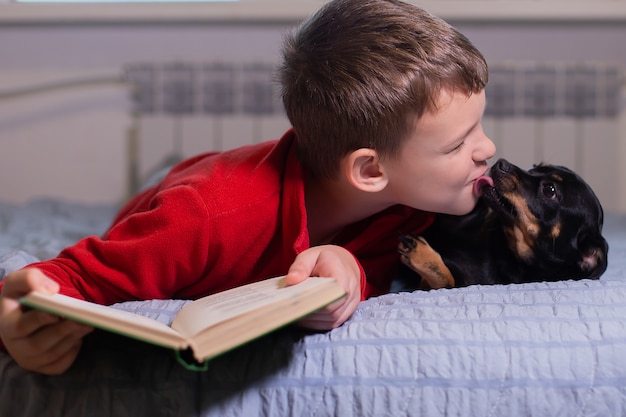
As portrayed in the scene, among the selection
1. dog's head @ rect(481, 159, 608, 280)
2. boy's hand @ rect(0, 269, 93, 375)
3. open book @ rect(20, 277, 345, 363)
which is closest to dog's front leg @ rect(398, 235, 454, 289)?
dog's head @ rect(481, 159, 608, 280)

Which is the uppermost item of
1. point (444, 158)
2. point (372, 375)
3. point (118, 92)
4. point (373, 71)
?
point (373, 71)

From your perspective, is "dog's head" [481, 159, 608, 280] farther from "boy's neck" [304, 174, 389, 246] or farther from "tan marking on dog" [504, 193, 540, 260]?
"boy's neck" [304, 174, 389, 246]

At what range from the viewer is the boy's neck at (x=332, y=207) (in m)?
1.15

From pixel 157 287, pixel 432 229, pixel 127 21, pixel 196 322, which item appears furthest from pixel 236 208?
pixel 127 21

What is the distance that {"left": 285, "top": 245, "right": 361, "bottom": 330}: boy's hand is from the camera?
0.86 m

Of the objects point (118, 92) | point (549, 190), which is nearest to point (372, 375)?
point (549, 190)

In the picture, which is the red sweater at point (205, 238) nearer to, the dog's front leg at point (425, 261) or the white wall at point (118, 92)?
the dog's front leg at point (425, 261)

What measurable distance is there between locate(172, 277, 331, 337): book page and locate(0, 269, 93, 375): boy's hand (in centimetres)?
12

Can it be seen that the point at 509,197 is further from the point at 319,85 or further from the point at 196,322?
the point at 196,322

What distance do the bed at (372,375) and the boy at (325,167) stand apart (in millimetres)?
86

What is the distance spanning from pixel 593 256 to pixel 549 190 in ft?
0.42

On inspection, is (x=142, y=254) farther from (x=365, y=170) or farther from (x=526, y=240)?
(x=526, y=240)

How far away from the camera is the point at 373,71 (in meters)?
0.99

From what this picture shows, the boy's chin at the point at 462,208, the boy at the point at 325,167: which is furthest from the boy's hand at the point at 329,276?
the boy's chin at the point at 462,208
